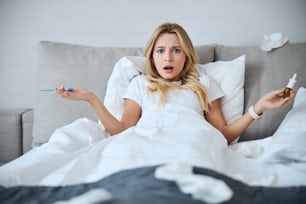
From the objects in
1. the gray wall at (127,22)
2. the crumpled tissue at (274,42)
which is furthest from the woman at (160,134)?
the gray wall at (127,22)

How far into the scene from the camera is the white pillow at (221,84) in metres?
1.37

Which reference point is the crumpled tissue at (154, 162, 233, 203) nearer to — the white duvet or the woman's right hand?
the white duvet

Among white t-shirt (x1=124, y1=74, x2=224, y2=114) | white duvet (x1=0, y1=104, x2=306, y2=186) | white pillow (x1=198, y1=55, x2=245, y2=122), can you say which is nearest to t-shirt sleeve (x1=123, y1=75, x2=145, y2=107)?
white t-shirt (x1=124, y1=74, x2=224, y2=114)

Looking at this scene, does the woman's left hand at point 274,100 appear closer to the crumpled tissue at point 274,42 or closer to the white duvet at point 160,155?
the white duvet at point 160,155

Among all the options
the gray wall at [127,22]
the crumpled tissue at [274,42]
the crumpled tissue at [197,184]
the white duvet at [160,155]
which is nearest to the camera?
the crumpled tissue at [197,184]

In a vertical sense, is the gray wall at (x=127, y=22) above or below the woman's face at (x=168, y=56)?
above

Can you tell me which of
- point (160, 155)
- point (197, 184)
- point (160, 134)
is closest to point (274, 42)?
point (160, 134)

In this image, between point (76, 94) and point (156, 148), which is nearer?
point (156, 148)

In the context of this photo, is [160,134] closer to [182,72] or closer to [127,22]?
[182,72]

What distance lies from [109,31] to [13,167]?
104 centimetres

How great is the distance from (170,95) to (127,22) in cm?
64

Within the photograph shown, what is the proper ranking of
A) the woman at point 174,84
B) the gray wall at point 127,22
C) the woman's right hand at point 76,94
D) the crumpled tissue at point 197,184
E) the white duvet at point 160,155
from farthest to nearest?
the gray wall at point 127,22
the woman at point 174,84
the woman's right hand at point 76,94
the white duvet at point 160,155
the crumpled tissue at point 197,184

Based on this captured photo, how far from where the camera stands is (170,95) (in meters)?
1.31

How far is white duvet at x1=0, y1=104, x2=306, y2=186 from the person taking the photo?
830 mm
